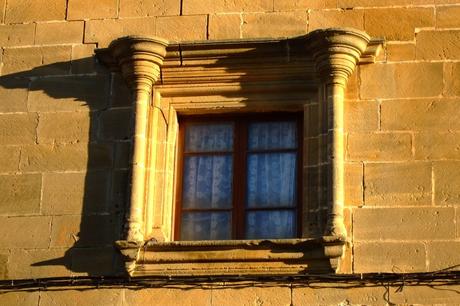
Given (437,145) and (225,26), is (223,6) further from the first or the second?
(437,145)

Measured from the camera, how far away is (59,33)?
37.4ft

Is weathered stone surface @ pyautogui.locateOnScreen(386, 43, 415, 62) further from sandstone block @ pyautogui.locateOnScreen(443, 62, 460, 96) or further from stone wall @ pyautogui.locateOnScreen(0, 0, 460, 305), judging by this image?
sandstone block @ pyautogui.locateOnScreen(443, 62, 460, 96)

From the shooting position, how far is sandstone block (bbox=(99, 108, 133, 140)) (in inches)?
429

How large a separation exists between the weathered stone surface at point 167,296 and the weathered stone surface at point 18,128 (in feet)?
5.47

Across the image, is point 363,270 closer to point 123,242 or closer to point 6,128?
point 123,242

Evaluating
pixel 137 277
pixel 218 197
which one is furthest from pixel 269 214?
pixel 137 277

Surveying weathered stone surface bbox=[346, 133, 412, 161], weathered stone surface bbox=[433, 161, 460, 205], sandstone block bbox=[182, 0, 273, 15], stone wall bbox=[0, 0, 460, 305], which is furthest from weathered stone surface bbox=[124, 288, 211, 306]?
sandstone block bbox=[182, 0, 273, 15]

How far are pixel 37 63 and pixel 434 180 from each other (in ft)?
11.6

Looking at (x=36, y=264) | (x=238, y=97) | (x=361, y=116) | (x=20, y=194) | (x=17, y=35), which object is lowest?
(x=36, y=264)

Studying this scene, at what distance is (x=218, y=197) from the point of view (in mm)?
Answer: 10828

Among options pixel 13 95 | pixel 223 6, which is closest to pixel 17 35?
pixel 13 95

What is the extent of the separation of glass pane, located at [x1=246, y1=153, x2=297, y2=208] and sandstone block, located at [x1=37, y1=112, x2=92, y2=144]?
136cm

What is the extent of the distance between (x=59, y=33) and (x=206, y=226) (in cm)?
217

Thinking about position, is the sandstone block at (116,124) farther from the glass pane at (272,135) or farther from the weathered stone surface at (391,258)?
the weathered stone surface at (391,258)
